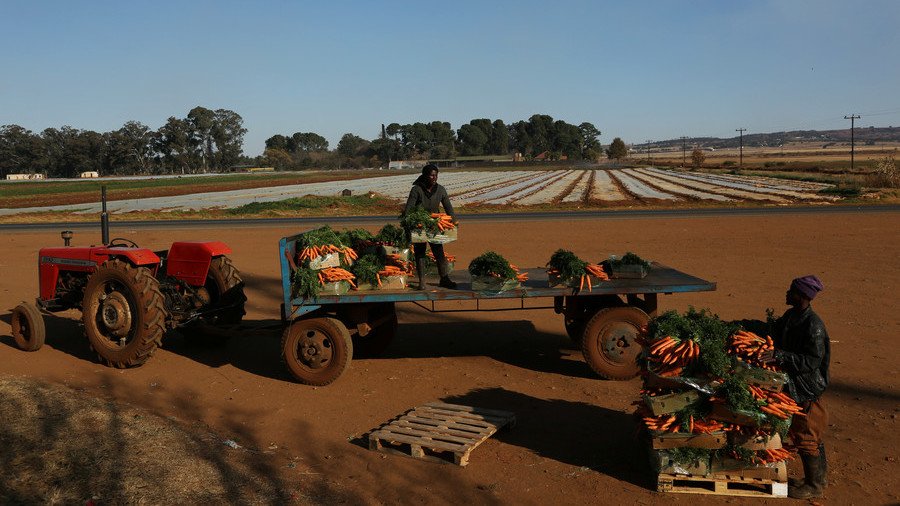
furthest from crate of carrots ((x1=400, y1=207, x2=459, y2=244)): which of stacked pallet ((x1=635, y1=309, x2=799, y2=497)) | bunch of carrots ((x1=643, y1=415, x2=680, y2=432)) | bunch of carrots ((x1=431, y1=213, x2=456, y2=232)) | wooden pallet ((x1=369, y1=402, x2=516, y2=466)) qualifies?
bunch of carrots ((x1=643, y1=415, x2=680, y2=432))

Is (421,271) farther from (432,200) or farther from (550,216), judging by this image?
(550,216)

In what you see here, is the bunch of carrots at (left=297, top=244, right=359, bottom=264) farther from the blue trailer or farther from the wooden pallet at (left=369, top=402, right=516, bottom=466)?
the wooden pallet at (left=369, top=402, right=516, bottom=466)

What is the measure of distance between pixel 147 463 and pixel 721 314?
29.5 feet

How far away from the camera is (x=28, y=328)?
34.0 ft

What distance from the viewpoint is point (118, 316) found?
30.5 ft

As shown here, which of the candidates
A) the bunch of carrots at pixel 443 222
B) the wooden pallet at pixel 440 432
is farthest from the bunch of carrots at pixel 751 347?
the bunch of carrots at pixel 443 222

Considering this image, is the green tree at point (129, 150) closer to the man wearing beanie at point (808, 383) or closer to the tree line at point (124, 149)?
the tree line at point (124, 149)

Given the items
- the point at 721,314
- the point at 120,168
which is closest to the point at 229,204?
the point at 721,314

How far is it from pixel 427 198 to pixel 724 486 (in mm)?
4762

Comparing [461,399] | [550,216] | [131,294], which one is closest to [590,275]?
[461,399]

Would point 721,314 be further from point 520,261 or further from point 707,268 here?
point 520,261

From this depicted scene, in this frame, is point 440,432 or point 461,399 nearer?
point 440,432

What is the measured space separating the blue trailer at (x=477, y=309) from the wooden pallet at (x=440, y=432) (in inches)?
55.6

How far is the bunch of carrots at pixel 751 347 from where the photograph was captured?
565 cm
